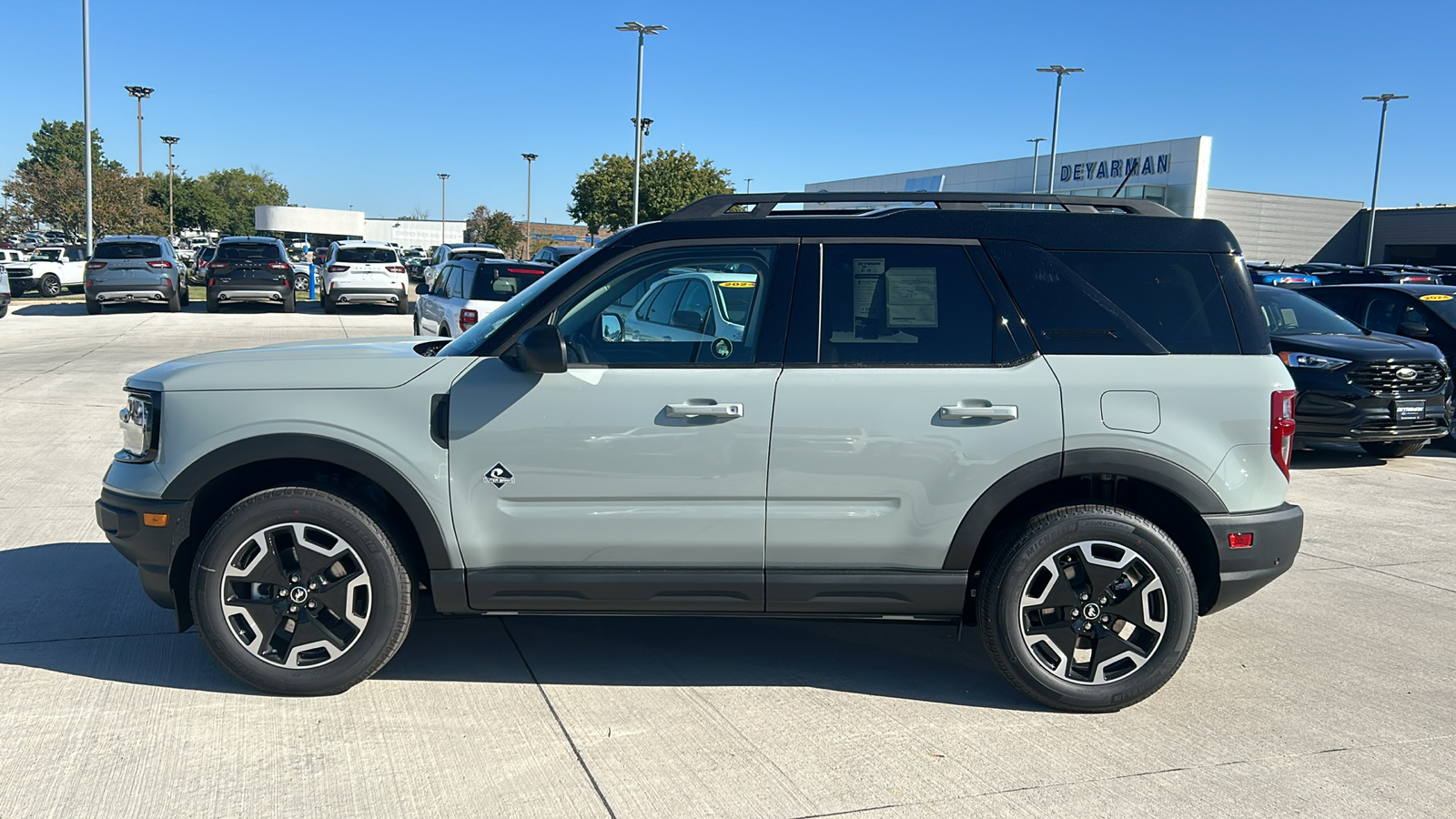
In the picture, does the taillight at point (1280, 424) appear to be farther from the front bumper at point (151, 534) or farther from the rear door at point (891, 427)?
the front bumper at point (151, 534)

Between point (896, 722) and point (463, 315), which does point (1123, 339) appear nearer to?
point (896, 722)

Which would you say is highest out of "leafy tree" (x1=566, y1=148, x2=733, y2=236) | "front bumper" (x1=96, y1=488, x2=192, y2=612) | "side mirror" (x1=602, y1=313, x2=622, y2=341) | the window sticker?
"leafy tree" (x1=566, y1=148, x2=733, y2=236)

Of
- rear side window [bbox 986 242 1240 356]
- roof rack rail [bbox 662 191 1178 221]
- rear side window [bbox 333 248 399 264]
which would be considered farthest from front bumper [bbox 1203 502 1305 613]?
rear side window [bbox 333 248 399 264]

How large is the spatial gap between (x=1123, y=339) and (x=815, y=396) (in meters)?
1.19

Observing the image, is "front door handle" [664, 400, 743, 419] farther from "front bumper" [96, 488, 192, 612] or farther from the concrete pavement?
"front bumper" [96, 488, 192, 612]

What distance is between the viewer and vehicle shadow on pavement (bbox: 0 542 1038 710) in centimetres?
443

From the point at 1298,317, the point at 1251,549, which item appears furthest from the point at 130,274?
the point at 1251,549

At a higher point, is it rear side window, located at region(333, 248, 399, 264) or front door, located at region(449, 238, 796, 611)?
rear side window, located at region(333, 248, 399, 264)

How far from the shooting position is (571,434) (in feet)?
13.2

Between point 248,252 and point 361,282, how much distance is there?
267cm

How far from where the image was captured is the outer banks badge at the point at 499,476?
160 inches

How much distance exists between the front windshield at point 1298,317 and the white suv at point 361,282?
61.5 ft

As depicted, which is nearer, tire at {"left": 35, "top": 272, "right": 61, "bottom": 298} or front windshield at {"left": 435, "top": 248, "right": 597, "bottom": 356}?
front windshield at {"left": 435, "top": 248, "right": 597, "bottom": 356}

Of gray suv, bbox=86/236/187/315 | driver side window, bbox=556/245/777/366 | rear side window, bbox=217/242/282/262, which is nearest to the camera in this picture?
driver side window, bbox=556/245/777/366
